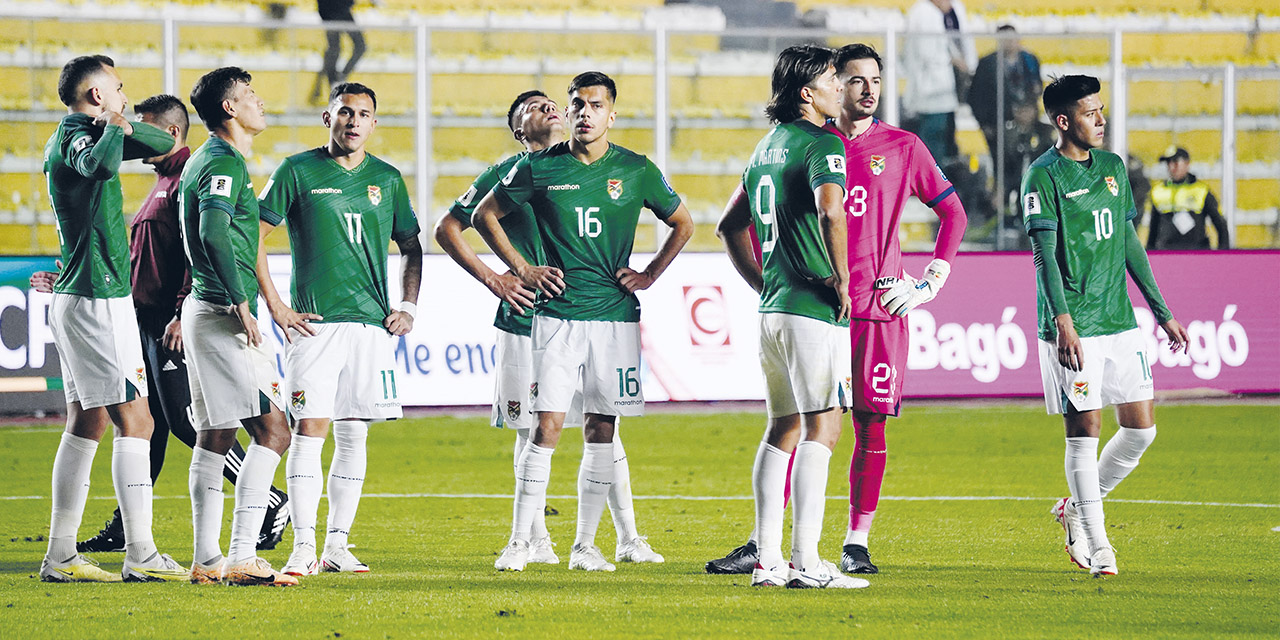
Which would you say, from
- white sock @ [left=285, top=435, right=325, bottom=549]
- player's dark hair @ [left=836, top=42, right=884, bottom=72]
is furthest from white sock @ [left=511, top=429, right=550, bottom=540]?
player's dark hair @ [left=836, top=42, right=884, bottom=72]

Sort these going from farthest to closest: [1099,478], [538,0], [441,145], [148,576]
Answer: [538,0] < [441,145] < [1099,478] < [148,576]

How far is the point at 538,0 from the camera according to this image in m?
19.6

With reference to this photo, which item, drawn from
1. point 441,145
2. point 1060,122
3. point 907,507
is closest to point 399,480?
point 907,507

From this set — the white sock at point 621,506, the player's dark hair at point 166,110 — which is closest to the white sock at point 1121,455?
the white sock at point 621,506

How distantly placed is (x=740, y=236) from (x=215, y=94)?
2009mm

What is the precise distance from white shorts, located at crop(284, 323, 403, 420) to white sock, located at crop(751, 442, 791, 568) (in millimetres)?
1412

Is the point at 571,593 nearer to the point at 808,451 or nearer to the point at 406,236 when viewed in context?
the point at 808,451

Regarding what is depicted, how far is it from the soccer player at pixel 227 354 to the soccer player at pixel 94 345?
234mm

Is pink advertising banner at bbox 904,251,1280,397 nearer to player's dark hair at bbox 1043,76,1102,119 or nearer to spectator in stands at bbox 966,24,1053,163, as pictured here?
spectator in stands at bbox 966,24,1053,163

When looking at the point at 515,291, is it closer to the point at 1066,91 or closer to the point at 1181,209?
the point at 1066,91

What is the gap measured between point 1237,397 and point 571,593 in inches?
364

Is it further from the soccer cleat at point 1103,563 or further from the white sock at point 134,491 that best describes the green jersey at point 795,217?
the white sock at point 134,491

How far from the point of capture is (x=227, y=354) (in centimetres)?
566

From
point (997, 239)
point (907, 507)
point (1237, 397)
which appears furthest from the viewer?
point (997, 239)
